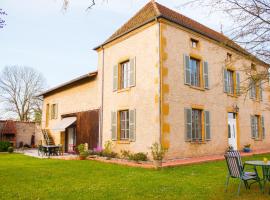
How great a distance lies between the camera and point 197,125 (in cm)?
1455

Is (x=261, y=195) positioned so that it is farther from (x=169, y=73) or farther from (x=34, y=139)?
(x=34, y=139)

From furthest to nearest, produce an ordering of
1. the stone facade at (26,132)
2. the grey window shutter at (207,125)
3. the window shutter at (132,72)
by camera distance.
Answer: the stone facade at (26,132), the grey window shutter at (207,125), the window shutter at (132,72)

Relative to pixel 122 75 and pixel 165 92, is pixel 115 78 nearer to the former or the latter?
pixel 122 75

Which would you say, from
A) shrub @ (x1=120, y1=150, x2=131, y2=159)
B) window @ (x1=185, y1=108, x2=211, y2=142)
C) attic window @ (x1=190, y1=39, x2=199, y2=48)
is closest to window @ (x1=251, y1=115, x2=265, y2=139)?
window @ (x1=185, y1=108, x2=211, y2=142)

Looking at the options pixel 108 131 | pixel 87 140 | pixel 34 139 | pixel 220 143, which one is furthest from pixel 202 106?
pixel 34 139

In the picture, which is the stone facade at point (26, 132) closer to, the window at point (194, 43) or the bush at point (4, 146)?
the bush at point (4, 146)

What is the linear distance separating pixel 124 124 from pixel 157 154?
411cm

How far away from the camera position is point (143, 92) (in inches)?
535

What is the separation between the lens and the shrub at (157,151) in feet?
35.9

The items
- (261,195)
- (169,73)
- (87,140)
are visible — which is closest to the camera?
(261,195)

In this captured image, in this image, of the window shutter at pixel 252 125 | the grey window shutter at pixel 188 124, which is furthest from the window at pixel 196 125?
the window shutter at pixel 252 125

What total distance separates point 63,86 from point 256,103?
15.0 m

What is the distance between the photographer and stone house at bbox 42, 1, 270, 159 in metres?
13.0

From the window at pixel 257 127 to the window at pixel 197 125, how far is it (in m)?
5.98
